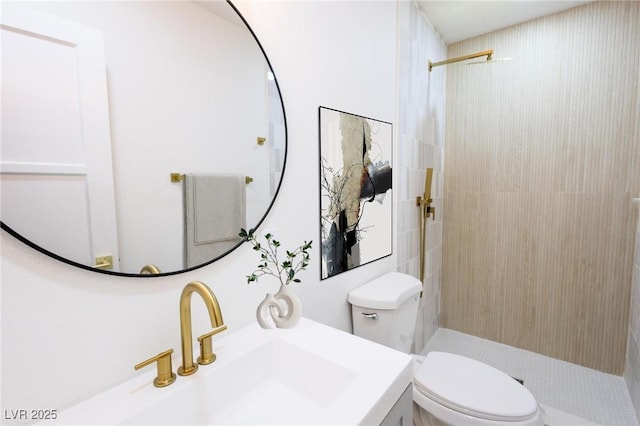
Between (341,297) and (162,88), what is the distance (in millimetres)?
1048

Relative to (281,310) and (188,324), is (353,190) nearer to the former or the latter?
(281,310)

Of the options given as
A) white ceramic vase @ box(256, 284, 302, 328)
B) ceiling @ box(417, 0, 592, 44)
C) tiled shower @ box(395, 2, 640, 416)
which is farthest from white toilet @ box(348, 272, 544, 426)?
ceiling @ box(417, 0, 592, 44)

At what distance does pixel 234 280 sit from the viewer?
0.91 meters

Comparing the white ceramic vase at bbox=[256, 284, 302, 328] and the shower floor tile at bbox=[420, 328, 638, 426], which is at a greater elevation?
the white ceramic vase at bbox=[256, 284, 302, 328]

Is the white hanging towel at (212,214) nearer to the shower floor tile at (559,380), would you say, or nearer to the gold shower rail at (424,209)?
the gold shower rail at (424,209)

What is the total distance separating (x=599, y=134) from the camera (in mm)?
1888

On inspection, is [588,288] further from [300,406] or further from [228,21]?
[228,21]

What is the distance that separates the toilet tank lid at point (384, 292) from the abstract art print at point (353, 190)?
0.12 meters

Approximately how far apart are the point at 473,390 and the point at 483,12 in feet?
7.42

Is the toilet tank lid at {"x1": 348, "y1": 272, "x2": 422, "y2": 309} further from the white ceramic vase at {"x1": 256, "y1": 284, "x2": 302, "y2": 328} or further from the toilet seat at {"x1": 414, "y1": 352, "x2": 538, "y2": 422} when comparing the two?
the white ceramic vase at {"x1": 256, "y1": 284, "x2": 302, "y2": 328}

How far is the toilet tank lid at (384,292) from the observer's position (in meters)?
1.31

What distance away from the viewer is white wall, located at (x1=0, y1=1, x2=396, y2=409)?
22.1 inches

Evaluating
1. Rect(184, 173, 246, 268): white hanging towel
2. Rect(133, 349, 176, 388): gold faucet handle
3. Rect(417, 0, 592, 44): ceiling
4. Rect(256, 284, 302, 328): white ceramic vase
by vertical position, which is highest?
Rect(417, 0, 592, 44): ceiling

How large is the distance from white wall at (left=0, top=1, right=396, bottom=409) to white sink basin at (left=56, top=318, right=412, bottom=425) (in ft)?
0.25
